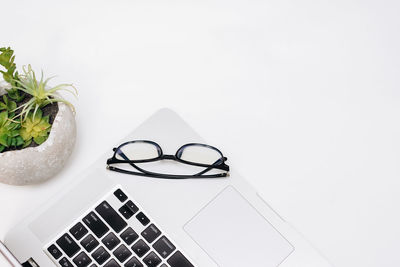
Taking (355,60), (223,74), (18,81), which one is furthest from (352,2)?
(18,81)

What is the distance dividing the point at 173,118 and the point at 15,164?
0.28 meters

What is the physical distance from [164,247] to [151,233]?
1.2 inches

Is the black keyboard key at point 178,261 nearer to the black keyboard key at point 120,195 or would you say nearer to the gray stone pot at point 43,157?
the black keyboard key at point 120,195

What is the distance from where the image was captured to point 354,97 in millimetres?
917

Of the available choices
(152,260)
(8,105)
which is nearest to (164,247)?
(152,260)

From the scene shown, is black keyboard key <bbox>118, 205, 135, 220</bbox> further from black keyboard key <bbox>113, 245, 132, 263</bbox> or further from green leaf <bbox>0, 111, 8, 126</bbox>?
green leaf <bbox>0, 111, 8, 126</bbox>

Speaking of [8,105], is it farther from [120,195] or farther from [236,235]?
[236,235]

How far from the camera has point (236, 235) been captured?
0.80 metres

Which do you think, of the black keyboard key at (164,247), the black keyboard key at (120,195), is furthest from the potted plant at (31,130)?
the black keyboard key at (164,247)

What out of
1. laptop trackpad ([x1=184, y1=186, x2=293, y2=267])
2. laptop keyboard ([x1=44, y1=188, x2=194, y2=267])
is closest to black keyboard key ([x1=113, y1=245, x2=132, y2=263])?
laptop keyboard ([x1=44, y1=188, x2=194, y2=267])

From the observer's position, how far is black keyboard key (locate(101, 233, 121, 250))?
0.77 meters

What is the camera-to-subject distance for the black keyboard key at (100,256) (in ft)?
2.50

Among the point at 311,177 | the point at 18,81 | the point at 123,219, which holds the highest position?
the point at 18,81

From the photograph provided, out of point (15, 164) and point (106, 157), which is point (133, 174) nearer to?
point (106, 157)
